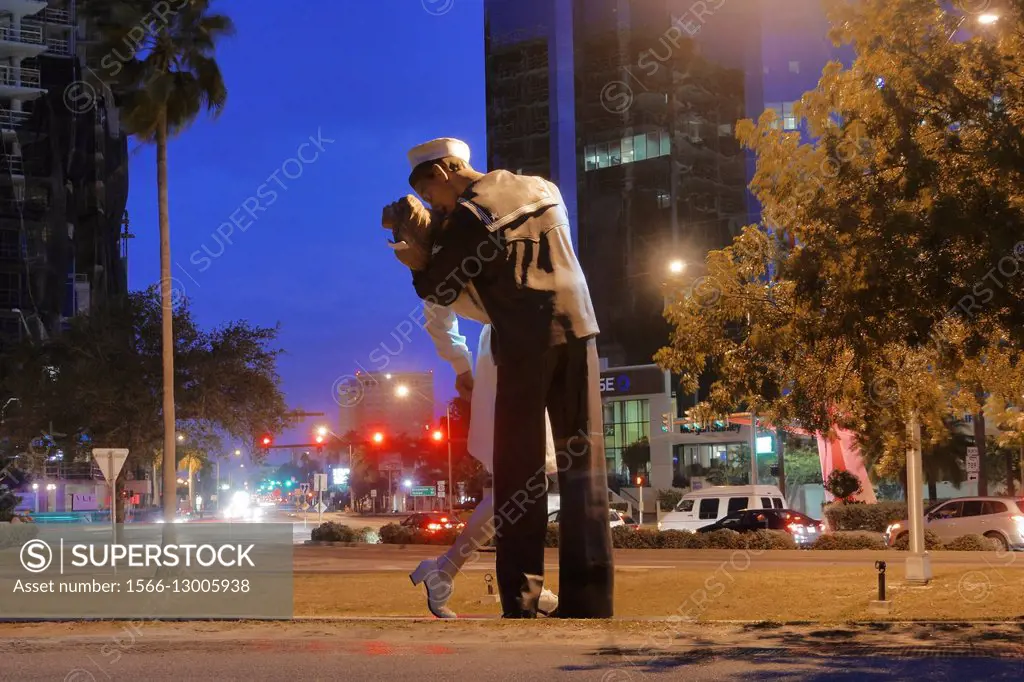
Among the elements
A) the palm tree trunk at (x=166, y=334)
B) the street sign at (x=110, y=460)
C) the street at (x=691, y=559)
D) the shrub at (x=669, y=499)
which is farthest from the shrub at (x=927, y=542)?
the shrub at (x=669, y=499)

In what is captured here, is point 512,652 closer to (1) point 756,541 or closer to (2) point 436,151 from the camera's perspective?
(2) point 436,151

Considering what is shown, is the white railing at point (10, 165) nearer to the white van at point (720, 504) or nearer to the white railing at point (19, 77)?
the white railing at point (19, 77)

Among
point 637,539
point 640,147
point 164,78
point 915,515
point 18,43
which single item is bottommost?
point 637,539

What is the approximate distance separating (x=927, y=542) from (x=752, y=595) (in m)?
14.1

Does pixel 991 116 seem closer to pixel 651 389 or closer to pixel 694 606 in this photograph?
pixel 694 606

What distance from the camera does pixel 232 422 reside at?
35.7 m

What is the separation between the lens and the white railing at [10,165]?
79188 mm

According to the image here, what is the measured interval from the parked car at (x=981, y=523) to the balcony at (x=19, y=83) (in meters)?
72.5

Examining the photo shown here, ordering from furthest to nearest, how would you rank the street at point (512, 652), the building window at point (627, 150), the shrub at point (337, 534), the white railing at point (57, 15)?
1. the building window at point (627, 150)
2. the white railing at point (57, 15)
3. the shrub at point (337, 534)
4. the street at point (512, 652)

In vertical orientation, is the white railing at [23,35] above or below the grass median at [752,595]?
above

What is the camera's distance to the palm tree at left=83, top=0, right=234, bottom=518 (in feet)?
70.4

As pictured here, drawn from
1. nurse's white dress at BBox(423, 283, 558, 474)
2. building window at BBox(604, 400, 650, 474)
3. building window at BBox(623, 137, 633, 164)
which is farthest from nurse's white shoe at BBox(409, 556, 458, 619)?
building window at BBox(623, 137, 633, 164)

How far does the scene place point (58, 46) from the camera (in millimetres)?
85875

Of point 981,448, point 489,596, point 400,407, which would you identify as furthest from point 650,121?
point 489,596
